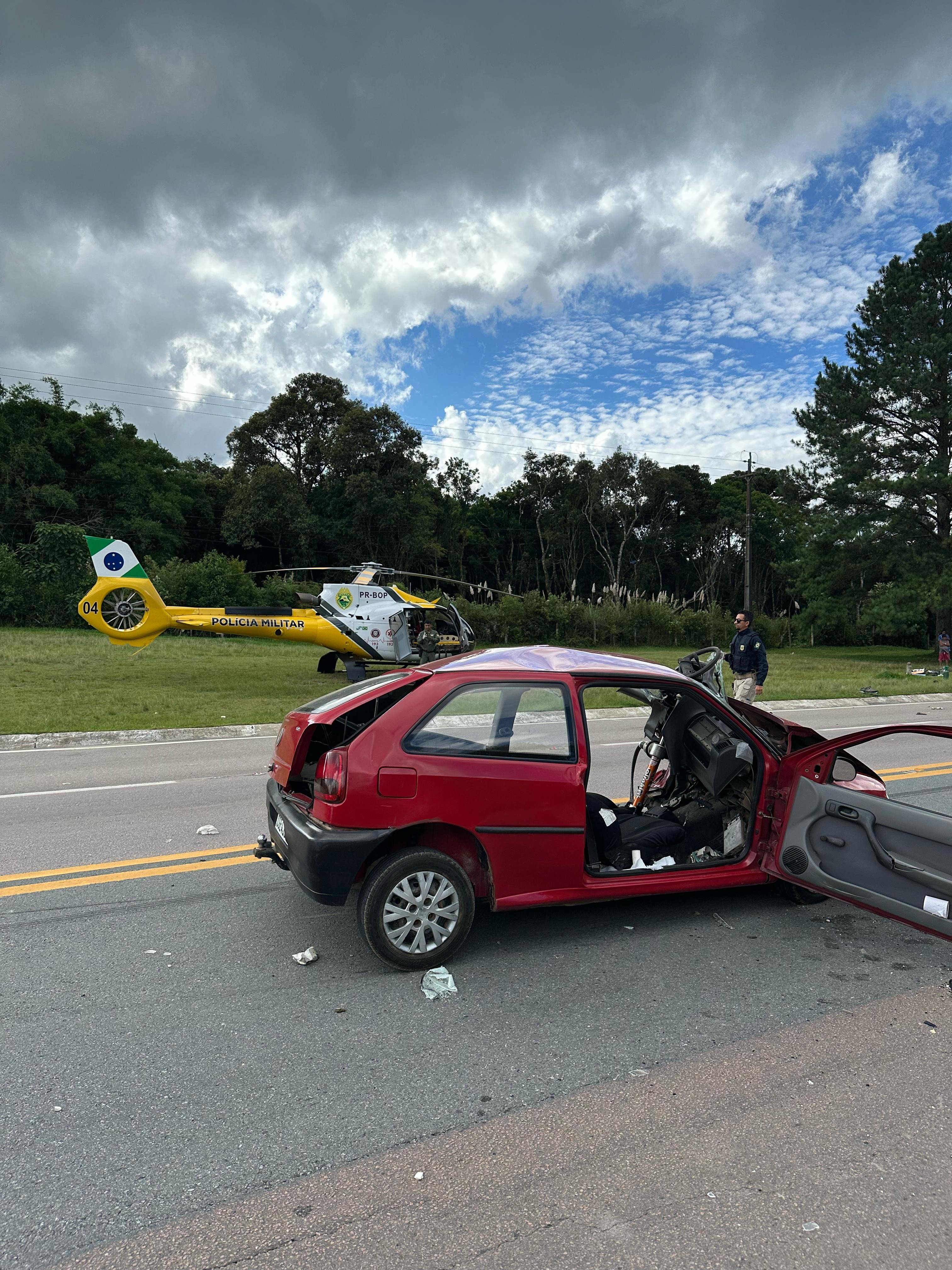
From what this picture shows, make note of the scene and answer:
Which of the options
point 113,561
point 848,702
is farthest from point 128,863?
point 848,702

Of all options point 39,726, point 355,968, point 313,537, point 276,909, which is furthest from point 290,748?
point 313,537

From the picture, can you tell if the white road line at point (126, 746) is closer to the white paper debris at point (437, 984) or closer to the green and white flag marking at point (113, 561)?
the white paper debris at point (437, 984)

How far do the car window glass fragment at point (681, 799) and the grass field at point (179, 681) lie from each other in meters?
9.17

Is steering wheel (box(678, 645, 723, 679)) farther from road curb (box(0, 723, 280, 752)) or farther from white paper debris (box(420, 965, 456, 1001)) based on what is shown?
road curb (box(0, 723, 280, 752))

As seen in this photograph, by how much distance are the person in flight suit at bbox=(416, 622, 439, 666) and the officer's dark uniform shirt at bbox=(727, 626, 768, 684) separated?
8.02m

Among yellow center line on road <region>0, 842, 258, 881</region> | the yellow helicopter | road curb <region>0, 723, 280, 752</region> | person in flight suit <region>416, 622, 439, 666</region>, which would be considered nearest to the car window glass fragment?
yellow center line on road <region>0, 842, 258, 881</region>

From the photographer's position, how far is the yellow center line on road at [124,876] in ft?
16.8

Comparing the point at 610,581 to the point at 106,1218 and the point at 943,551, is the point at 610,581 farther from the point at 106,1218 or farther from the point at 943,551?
the point at 106,1218

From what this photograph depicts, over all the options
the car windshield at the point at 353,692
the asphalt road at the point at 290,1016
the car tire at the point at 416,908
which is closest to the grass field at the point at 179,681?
the asphalt road at the point at 290,1016

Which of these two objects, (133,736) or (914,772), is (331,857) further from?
(133,736)

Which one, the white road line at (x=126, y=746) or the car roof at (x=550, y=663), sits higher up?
the car roof at (x=550, y=663)

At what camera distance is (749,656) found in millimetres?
13234

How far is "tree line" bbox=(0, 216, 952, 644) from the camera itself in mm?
39031

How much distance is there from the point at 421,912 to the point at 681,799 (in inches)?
88.8
